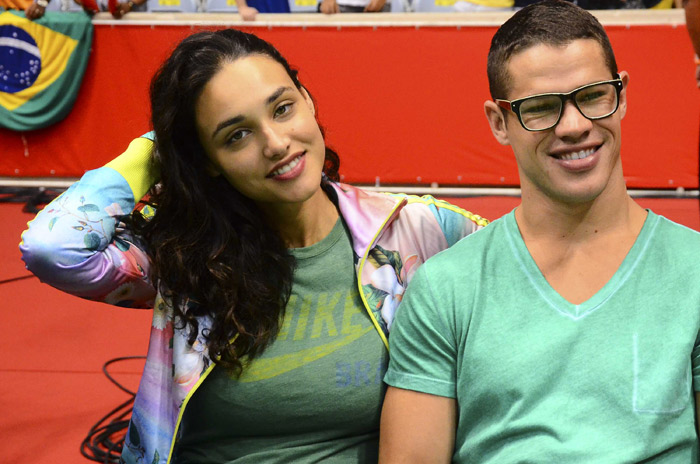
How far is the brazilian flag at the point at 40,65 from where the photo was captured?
5.45 m

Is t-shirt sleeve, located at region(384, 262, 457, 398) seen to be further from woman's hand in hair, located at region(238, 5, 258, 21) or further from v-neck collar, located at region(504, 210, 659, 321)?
woman's hand in hair, located at region(238, 5, 258, 21)

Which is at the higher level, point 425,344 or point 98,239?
point 98,239

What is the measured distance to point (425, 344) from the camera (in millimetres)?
1273

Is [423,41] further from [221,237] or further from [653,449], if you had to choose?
[653,449]

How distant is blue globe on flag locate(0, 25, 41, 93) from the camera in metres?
5.48

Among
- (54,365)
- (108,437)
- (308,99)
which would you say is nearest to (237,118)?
(308,99)

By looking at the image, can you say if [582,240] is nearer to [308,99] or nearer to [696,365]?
[696,365]

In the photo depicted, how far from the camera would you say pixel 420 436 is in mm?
1256

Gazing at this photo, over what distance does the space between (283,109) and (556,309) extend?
647mm

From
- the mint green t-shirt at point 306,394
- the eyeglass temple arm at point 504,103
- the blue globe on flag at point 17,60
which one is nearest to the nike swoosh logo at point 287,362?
the mint green t-shirt at point 306,394

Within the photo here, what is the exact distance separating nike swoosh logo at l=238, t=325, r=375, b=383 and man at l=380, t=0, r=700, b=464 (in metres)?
0.16

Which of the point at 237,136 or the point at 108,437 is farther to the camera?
the point at 108,437

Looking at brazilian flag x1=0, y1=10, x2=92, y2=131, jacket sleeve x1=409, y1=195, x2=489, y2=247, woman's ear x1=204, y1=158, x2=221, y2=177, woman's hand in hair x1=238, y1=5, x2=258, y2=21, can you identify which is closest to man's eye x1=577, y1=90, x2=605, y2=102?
jacket sleeve x1=409, y1=195, x2=489, y2=247

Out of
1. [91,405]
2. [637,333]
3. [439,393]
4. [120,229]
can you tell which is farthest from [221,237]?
[91,405]
